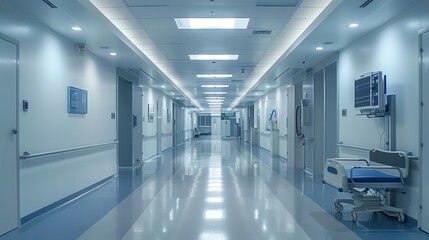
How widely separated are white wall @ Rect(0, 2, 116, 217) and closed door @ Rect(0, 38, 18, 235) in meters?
0.17

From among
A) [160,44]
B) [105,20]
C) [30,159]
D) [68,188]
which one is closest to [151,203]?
[68,188]

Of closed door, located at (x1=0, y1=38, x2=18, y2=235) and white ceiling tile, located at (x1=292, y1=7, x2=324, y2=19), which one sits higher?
white ceiling tile, located at (x1=292, y1=7, x2=324, y2=19)

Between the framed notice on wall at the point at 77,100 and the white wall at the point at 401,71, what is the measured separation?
5.06 m

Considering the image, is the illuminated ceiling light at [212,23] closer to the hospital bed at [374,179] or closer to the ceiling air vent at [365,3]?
the ceiling air vent at [365,3]

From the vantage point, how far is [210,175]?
7723 mm

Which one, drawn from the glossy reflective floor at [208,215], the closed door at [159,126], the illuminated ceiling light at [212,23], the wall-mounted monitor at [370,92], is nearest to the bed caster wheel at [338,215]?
the glossy reflective floor at [208,215]

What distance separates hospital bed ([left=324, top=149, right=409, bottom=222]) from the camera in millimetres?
3900

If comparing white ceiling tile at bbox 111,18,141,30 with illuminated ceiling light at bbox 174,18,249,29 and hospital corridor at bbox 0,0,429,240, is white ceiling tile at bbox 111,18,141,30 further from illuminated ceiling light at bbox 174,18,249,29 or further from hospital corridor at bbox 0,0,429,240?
illuminated ceiling light at bbox 174,18,249,29

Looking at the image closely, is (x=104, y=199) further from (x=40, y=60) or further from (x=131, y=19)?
(x=131, y=19)

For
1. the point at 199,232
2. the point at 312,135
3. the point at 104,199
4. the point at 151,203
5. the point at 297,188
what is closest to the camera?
the point at 199,232

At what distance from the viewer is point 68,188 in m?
5.20

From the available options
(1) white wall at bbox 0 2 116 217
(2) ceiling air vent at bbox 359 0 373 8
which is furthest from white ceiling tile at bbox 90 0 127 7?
(2) ceiling air vent at bbox 359 0 373 8

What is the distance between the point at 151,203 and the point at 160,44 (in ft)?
11.3

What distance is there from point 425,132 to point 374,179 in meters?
0.83
